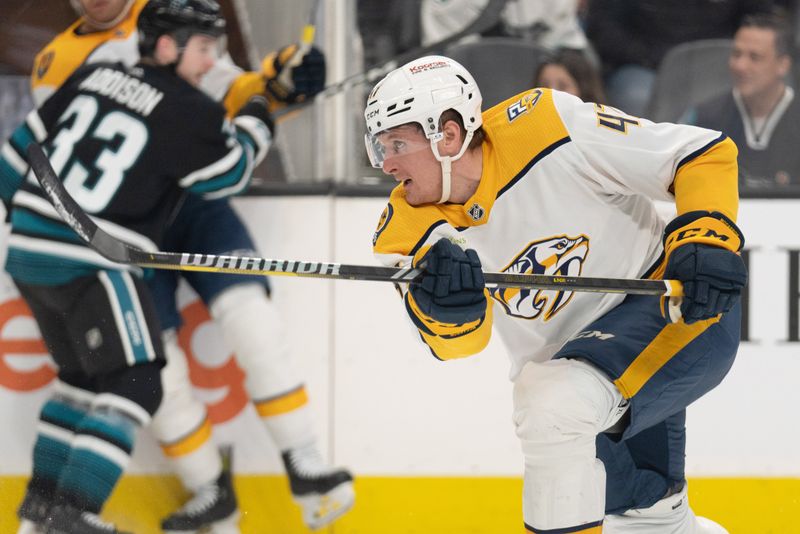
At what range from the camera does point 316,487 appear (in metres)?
3.24

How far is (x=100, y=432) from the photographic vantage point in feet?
9.84

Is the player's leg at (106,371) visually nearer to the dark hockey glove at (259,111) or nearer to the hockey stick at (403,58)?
the dark hockey glove at (259,111)

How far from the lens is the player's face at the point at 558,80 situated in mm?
3518

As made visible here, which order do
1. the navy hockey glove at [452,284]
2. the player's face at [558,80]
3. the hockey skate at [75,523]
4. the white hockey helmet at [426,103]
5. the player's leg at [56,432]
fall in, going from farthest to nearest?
the player's face at [558,80], the player's leg at [56,432], the hockey skate at [75,523], the white hockey helmet at [426,103], the navy hockey glove at [452,284]

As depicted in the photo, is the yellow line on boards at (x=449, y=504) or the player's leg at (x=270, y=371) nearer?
the player's leg at (x=270, y=371)

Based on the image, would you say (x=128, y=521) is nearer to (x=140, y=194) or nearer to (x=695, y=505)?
(x=140, y=194)

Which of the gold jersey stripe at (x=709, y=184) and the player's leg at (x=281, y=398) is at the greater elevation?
the gold jersey stripe at (x=709, y=184)

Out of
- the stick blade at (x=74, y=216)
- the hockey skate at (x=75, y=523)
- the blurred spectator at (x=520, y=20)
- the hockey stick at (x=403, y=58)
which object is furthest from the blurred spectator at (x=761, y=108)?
the hockey skate at (x=75, y=523)

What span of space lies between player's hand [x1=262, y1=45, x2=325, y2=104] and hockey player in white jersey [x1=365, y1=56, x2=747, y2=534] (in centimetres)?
99

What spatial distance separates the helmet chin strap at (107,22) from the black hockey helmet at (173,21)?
0.53ft

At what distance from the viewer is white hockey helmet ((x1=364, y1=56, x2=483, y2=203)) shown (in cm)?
225

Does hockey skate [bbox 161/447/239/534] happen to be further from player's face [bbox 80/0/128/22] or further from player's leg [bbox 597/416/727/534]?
player's face [bbox 80/0/128/22]

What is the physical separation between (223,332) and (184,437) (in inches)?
11.7

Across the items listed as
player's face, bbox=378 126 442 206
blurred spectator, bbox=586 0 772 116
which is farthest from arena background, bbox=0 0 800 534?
player's face, bbox=378 126 442 206
